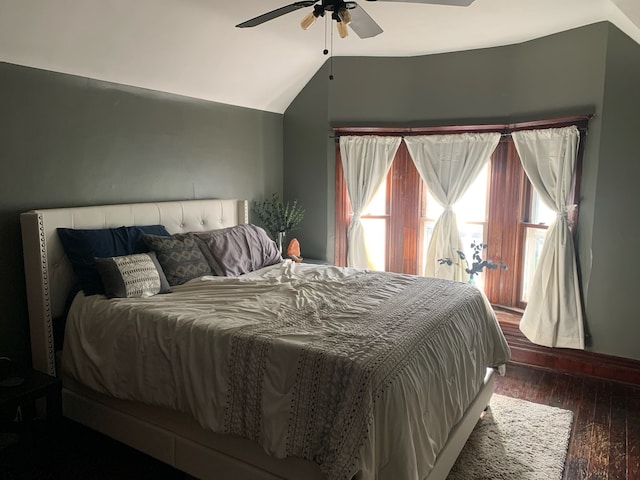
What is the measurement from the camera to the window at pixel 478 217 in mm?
4125

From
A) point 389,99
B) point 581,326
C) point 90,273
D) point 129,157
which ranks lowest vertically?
point 581,326

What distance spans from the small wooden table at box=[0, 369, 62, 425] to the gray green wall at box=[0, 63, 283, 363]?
0.44 m

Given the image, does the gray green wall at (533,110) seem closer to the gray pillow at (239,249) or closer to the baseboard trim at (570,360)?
the baseboard trim at (570,360)

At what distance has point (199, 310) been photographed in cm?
246

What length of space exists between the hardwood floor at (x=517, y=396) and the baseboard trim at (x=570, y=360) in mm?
151

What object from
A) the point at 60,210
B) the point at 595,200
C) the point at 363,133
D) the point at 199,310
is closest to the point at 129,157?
the point at 60,210

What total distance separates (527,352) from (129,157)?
3538 mm

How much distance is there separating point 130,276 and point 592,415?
311cm

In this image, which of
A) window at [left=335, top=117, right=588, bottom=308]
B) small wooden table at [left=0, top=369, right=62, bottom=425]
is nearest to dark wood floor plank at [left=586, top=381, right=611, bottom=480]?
window at [left=335, top=117, right=588, bottom=308]

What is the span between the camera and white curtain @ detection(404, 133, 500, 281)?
4227 mm

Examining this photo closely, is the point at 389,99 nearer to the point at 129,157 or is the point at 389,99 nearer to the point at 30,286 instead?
the point at 129,157

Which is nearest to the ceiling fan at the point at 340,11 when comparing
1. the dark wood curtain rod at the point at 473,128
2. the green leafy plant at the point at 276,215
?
the dark wood curtain rod at the point at 473,128

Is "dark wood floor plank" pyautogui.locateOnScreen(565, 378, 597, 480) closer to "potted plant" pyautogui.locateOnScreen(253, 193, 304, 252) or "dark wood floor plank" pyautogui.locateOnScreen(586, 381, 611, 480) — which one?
"dark wood floor plank" pyautogui.locateOnScreen(586, 381, 611, 480)

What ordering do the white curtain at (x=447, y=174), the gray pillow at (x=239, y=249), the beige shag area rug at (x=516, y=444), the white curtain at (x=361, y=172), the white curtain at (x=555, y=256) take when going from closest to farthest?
the beige shag area rug at (x=516, y=444)
the gray pillow at (x=239, y=249)
the white curtain at (x=555, y=256)
the white curtain at (x=447, y=174)
the white curtain at (x=361, y=172)
